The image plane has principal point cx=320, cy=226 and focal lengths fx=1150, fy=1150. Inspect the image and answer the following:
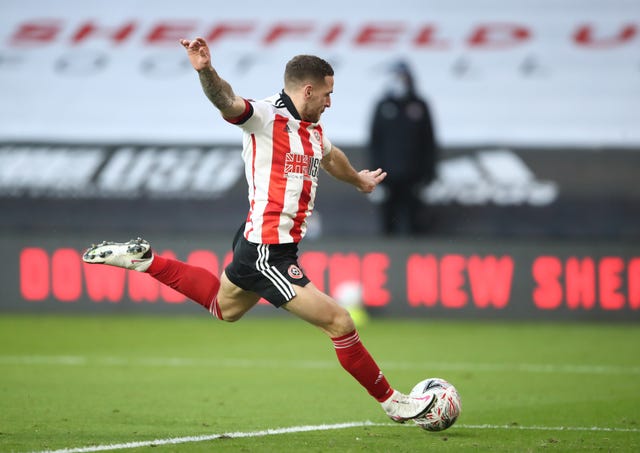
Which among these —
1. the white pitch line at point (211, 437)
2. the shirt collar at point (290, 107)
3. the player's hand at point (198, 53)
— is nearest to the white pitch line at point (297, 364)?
the white pitch line at point (211, 437)

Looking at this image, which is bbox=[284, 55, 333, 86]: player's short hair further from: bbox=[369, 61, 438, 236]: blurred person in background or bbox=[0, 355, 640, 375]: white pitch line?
bbox=[369, 61, 438, 236]: blurred person in background

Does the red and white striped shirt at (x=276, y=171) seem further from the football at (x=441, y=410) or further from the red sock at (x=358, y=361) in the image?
the football at (x=441, y=410)

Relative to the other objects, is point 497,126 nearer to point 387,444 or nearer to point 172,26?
point 172,26

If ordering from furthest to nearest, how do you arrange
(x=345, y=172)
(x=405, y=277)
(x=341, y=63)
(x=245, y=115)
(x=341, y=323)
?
(x=341, y=63) → (x=405, y=277) → (x=345, y=172) → (x=341, y=323) → (x=245, y=115)

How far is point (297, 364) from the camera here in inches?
418

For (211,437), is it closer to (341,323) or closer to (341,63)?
(341,323)

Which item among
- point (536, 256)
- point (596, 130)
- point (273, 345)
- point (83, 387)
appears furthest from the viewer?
point (596, 130)

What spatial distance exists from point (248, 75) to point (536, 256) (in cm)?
489

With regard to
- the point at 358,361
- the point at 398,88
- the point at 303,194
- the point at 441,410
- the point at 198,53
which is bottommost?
the point at 398,88

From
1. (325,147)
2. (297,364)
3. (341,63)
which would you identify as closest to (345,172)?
(325,147)

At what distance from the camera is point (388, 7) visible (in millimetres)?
16734

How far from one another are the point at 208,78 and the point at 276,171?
74 centimetres

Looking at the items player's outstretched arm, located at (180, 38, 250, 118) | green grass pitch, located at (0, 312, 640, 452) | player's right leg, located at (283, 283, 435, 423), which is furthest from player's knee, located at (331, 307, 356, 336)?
player's outstretched arm, located at (180, 38, 250, 118)

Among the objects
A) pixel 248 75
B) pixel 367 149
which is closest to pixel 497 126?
pixel 367 149
